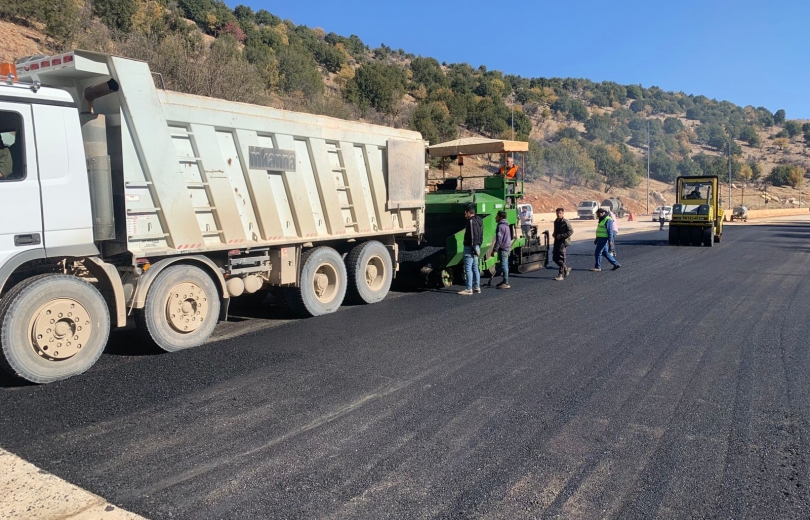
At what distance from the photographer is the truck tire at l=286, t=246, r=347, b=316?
354 inches

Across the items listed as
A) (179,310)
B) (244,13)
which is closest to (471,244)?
(179,310)

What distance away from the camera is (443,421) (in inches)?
193

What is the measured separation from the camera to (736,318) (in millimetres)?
9047

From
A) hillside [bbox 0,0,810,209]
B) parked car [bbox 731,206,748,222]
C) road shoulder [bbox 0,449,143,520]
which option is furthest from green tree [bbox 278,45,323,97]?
road shoulder [bbox 0,449,143,520]

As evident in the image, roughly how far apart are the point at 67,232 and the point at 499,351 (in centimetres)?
471

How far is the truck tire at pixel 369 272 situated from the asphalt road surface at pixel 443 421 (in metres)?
1.36

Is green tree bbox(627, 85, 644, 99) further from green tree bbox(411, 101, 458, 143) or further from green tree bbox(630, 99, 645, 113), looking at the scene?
green tree bbox(411, 101, 458, 143)

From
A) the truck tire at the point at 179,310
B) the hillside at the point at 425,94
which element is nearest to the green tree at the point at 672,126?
the hillside at the point at 425,94

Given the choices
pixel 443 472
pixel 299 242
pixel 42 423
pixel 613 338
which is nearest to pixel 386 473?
pixel 443 472

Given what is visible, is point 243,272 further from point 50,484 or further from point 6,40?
point 6,40

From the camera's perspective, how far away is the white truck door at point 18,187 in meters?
5.57

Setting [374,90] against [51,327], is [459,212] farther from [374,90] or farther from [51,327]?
[374,90]

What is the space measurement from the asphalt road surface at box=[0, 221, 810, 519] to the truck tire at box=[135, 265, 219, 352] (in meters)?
0.24

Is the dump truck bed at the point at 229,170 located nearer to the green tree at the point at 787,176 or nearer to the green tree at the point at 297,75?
the green tree at the point at 297,75
